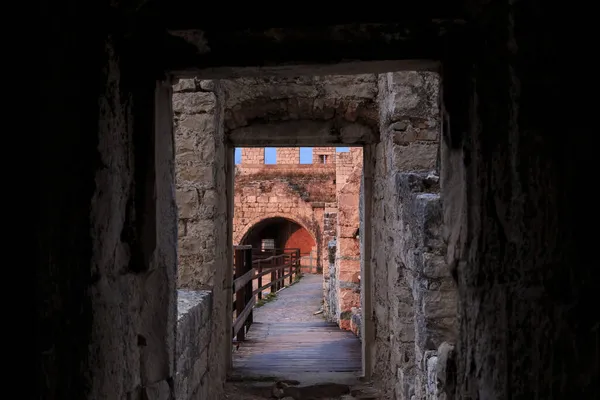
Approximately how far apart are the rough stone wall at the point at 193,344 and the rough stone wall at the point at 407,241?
1.27 meters

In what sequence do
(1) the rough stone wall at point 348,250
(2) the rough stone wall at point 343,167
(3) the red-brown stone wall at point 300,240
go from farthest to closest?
(3) the red-brown stone wall at point 300,240, (2) the rough stone wall at point 343,167, (1) the rough stone wall at point 348,250

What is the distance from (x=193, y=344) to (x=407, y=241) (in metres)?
1.42

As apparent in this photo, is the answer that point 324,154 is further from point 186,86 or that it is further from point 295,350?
point 186,86

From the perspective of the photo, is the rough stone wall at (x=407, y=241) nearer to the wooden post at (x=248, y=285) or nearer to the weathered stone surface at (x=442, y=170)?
the weathered stone surface at (x=442, y=170)

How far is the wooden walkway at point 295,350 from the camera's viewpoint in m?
4.75

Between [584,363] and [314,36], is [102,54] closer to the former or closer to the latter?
[314,36]

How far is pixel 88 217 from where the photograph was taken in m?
1.22

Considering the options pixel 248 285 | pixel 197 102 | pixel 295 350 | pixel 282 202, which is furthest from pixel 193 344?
pixel 282 202

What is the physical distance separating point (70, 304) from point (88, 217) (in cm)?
21

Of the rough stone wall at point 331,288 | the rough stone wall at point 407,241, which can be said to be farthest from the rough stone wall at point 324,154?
the rough stone wall at point 407,241

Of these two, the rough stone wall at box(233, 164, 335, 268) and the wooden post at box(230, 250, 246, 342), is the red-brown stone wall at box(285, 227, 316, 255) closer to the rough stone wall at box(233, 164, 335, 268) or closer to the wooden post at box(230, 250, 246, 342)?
the rough stone wall at box(233, 164, 335, 268)

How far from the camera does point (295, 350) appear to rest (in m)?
5.44

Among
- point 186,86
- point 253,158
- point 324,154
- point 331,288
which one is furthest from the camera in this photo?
point 324,154

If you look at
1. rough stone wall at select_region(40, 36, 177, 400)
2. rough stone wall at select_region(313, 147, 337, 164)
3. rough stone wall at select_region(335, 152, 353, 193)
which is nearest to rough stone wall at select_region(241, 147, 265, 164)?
rough stone wall at select_region(313, 147, 337, 164)
